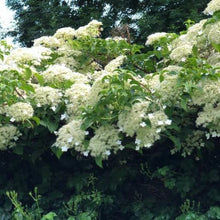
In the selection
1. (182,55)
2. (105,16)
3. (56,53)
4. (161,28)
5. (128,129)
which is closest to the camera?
(128,129)

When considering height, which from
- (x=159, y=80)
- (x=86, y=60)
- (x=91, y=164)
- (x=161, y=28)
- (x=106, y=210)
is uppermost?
(x=159, y=80)

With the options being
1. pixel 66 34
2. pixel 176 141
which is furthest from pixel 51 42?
pixel 176 141

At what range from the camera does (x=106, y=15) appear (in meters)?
11.1

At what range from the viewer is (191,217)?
110 inches

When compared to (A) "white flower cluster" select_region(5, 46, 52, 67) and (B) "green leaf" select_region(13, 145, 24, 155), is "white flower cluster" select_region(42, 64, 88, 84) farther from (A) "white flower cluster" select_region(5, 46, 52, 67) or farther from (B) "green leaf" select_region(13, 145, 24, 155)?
(B) "green leaf" select_region(13, 145, 24, 155)

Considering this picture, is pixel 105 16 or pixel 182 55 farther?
pixel 105 16

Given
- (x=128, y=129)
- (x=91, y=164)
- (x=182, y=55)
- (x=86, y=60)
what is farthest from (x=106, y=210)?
(x=86, y=60)

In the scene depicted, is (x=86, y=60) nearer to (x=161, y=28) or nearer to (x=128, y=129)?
(x=128, y=129)

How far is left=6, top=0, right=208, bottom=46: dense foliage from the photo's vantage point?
30.2 feet

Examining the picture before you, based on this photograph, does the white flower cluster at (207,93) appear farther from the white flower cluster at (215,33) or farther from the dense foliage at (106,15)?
the dense foliage at (106,15)

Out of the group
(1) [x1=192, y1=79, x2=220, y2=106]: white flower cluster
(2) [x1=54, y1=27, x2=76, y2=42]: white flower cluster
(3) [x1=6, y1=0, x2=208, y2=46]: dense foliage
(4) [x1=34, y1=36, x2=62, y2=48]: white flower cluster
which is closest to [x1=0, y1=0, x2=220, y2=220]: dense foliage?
(1) [x1=192, y1=79, x2=220, y2=106]: white flower cluster

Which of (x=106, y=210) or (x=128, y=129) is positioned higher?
(x=128, y=129)

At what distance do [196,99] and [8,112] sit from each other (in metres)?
1.31

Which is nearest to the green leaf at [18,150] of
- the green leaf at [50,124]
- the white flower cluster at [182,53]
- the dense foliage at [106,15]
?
the green leaf at [50,124]
